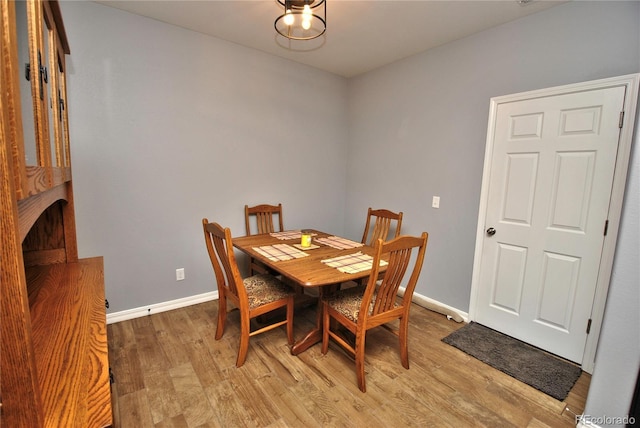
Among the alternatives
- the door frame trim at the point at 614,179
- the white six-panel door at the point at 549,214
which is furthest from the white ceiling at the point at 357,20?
the white six-panel door at the point at 549,214

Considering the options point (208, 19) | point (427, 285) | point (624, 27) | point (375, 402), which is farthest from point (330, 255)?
point (624, 27)

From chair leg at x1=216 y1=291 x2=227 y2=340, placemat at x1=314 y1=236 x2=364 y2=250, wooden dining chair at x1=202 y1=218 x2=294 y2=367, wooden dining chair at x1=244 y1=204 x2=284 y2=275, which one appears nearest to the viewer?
wooden dining chair at x1=202 y1=218 x2=294 y2=367

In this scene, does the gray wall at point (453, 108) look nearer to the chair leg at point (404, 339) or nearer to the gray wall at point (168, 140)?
the gray wall at point (168, 140)

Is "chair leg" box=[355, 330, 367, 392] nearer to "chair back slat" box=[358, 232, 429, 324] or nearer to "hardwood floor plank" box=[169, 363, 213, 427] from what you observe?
"chair back slat" box=[358, 232, 429, 324]

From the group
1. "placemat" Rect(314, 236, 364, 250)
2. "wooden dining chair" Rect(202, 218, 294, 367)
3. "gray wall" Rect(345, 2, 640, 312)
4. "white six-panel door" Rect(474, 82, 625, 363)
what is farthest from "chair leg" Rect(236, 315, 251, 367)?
"white six-panel door" Rect(474, 82, 625, 363)

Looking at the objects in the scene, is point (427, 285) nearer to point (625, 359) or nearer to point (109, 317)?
point (625, 359)

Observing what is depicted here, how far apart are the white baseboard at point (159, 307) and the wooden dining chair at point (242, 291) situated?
78 cm

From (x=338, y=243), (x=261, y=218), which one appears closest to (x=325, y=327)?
(x=338, y=243)

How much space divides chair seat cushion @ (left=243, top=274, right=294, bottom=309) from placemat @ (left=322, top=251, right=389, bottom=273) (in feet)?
1.41

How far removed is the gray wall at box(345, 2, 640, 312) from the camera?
6.46 feet

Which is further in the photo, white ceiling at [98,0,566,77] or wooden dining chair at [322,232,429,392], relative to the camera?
white ceiling at [98,0,566,77]

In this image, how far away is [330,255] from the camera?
7.41ft

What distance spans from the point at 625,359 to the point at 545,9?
2.37 m

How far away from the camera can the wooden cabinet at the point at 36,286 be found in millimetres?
497
